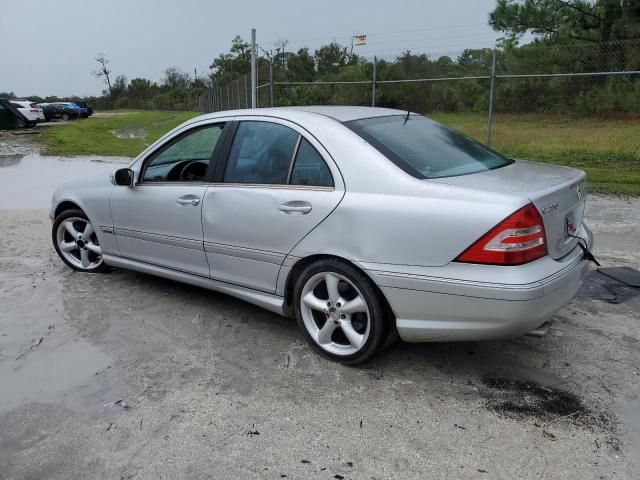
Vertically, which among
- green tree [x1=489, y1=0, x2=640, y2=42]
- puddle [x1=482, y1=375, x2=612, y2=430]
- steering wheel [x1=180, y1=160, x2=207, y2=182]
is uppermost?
green tree [x1=489, y1=0, x2=640, y2=42]

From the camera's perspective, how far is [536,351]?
367 centimetres

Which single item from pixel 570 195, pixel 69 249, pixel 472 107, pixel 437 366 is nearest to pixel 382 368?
pixel 437 366

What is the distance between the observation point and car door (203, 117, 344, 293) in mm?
3459

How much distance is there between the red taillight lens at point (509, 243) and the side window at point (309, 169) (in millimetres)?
960

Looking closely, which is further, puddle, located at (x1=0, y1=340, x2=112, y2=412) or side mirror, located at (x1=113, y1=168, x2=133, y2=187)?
side mirror, located at (x1=113, y1=168, x2=133, y2=187)

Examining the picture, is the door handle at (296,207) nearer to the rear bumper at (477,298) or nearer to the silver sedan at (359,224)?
the silver sedan at (359,224)

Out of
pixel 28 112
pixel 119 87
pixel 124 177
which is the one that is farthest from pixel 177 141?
pixel 119 87

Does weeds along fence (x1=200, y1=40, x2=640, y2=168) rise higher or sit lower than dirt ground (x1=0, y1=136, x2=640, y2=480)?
higher

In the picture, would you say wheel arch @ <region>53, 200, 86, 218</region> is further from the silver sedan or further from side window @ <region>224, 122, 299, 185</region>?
side window @ <region>224, 122, 299, 185</region>

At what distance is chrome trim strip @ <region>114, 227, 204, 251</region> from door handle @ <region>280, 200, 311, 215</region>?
2.75 ft

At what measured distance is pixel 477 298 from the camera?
2.89 meters

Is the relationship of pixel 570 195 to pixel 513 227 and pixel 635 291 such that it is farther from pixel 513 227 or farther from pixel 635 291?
pixel 635 291

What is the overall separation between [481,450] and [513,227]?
107 centimetres

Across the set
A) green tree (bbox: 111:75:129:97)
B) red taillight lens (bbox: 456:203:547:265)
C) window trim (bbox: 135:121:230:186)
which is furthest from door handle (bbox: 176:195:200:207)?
green tree (bbox: 111:75:129:97)
